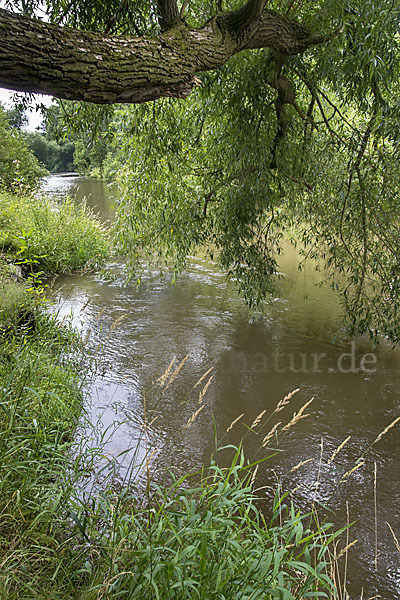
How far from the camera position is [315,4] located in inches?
186

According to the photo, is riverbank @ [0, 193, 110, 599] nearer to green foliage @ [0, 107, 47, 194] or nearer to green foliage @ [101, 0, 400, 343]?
green foliage @ [101, 0, 400, 343]

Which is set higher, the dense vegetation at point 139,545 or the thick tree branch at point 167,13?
the thick tree branch at point 167,13

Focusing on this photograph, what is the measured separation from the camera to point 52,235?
989 cm

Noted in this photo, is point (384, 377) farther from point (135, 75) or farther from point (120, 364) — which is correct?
point (135, 75)

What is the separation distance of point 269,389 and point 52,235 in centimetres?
644

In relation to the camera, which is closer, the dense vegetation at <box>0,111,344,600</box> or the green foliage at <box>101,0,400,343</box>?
the dense vegetation at <box>0,111,344,600</box>

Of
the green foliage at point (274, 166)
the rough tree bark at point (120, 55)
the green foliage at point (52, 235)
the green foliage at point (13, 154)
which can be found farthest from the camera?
the green foliage at point (13, 154)

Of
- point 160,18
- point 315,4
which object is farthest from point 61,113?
point 315,4

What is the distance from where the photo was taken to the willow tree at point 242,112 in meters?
2.83

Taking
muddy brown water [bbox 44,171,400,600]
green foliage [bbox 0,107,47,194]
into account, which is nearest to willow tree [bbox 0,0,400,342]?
muddy brown water [bbox 44,171,400,600]

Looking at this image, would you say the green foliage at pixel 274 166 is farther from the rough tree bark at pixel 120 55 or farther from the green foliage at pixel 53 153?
the green foliage at pixel 53 153

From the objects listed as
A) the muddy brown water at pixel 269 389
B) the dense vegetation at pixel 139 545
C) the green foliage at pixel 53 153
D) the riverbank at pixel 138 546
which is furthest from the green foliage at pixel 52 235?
the green foliage at pixel 53 153

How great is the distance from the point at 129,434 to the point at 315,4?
4566mm

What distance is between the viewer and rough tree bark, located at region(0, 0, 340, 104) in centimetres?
242
